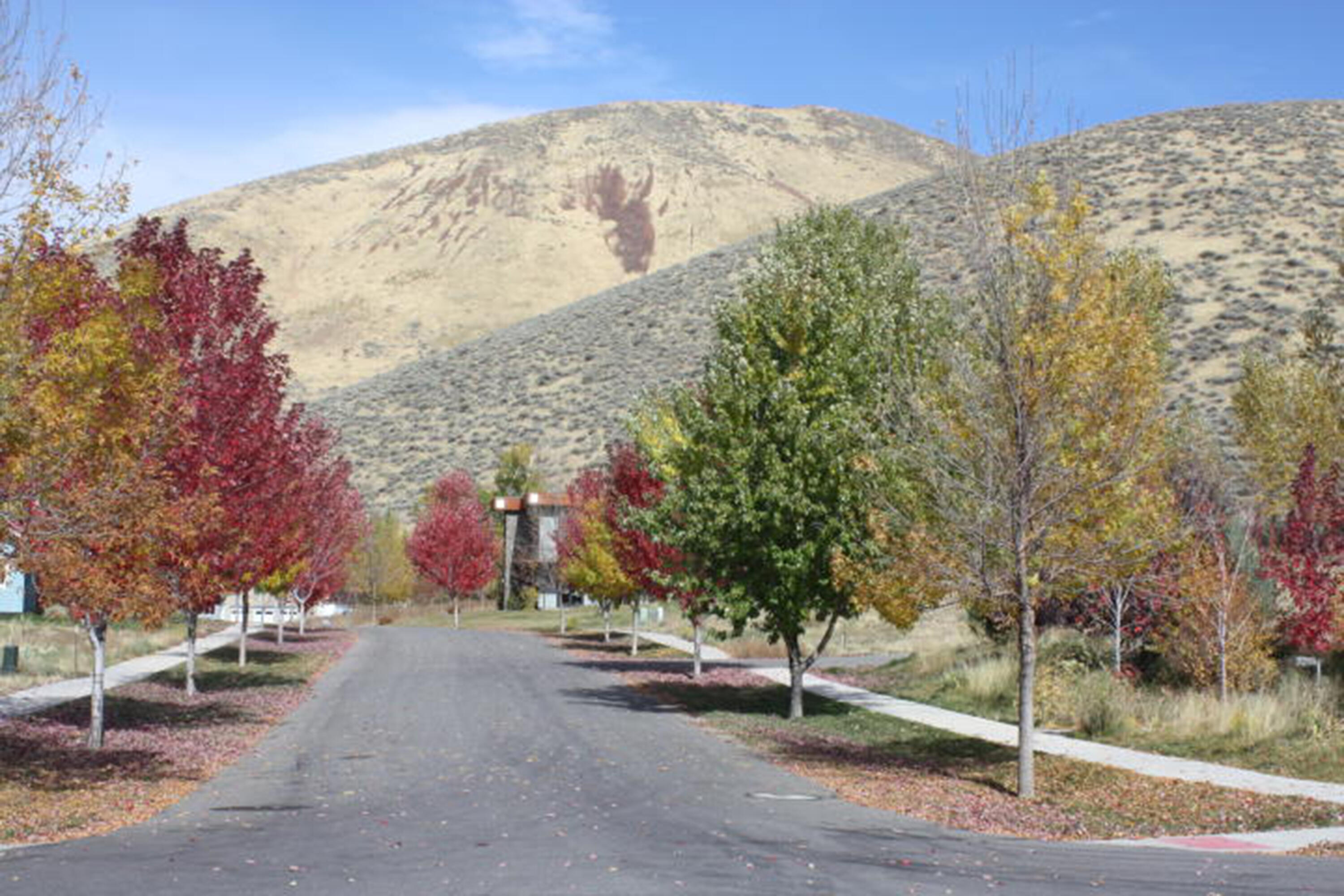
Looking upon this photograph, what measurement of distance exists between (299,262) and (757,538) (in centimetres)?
14356

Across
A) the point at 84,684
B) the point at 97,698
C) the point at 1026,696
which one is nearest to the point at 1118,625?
the point at 1026,696

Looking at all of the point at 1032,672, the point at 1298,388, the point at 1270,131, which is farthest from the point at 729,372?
the point at 1270,131

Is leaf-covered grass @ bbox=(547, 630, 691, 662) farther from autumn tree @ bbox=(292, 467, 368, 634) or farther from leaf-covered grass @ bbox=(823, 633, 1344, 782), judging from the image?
leaf-covered grass @ bbox=(823, 633, 1344, 782)

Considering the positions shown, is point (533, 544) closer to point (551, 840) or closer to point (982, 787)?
point (982, 787)

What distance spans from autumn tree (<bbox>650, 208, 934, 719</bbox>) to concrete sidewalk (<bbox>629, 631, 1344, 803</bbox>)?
8.09 feet

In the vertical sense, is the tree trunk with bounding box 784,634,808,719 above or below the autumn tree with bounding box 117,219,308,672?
below

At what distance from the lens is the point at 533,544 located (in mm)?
71125

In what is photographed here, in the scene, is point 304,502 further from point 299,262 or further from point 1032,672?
point 299,262

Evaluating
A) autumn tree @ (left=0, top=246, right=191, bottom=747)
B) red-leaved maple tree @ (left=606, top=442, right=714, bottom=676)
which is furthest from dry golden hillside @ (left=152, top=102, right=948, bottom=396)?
autumn tree @ (left=0, top=246, right=191, bottom=747)

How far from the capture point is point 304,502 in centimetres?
3206

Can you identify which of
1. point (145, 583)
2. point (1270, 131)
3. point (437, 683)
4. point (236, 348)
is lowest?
point (437, 683)

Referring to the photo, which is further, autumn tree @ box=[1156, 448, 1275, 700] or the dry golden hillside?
the dry golden hillside

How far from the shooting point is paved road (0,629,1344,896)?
9.80 metres

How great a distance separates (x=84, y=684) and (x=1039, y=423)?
20.3 m
